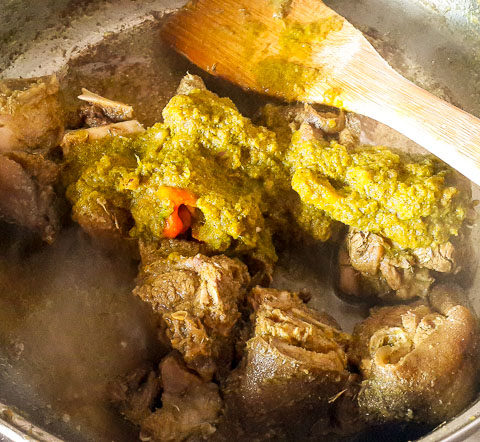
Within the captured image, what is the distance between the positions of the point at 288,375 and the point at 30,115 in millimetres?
1689

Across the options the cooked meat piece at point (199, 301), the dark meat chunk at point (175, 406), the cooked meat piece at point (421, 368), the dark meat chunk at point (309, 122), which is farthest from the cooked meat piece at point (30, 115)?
the cooked meat piece at point (421, 368)

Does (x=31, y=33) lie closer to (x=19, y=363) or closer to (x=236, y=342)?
(x=19, y=363)

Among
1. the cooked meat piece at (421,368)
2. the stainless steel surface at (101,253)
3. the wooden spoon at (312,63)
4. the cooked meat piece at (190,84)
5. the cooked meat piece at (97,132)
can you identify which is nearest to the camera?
the cooked meat piece at (421,368)

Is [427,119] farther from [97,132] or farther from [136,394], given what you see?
[136,394]

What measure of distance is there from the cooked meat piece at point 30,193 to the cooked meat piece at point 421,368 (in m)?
1.53

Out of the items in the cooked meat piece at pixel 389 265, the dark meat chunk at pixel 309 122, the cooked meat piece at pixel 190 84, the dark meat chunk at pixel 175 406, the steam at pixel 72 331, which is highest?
the dark meat chunk at pixel 309 122

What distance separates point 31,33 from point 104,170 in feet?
5.10

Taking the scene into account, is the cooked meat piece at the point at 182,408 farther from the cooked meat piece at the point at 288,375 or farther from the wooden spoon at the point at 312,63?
the wooden spoon at the point at 312,63

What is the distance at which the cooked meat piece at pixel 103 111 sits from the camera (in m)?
2.63

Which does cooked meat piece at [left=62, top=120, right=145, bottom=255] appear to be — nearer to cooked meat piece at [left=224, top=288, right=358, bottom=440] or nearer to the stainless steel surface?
the stainless steel surface

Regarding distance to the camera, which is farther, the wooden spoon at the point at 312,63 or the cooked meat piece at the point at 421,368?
the wooden spoon at the point at 312,63

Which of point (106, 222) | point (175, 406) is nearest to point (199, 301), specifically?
point (175, 406)

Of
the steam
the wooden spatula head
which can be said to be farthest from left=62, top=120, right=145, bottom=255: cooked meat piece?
the wooden spatula head

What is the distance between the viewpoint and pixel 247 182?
243 cm
